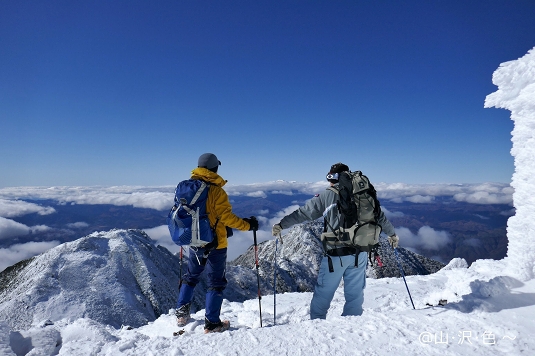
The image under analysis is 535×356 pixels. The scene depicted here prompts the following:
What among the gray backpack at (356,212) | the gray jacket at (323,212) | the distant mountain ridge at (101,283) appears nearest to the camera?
the gray backpack at (356,212)

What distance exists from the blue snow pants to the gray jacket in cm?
166

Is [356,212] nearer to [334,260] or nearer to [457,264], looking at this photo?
[334,260]

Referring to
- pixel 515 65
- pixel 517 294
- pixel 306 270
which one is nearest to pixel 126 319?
pixel 517 294

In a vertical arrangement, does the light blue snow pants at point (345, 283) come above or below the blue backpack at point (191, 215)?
below

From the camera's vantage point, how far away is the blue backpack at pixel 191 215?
5.28 m

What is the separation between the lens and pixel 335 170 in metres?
6.02

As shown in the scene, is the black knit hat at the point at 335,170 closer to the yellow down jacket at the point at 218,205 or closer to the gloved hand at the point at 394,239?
the gloved hand at the point at 394,239

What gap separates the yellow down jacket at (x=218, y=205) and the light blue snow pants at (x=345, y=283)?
2.29m

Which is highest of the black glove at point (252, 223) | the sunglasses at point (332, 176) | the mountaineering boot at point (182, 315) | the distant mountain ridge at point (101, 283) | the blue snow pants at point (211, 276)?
the sunglasses at point (332, 176)

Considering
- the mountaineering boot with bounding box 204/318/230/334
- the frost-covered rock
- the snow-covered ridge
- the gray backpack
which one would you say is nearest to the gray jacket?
the gray backpack

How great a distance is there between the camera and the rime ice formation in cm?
695

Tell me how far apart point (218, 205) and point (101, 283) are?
4820 centimetres

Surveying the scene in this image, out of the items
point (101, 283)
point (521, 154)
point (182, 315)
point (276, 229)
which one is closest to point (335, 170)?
point (276, 229)

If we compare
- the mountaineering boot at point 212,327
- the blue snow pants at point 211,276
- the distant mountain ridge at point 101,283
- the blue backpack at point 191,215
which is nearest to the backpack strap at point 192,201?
the blue backpack at point 191,215
